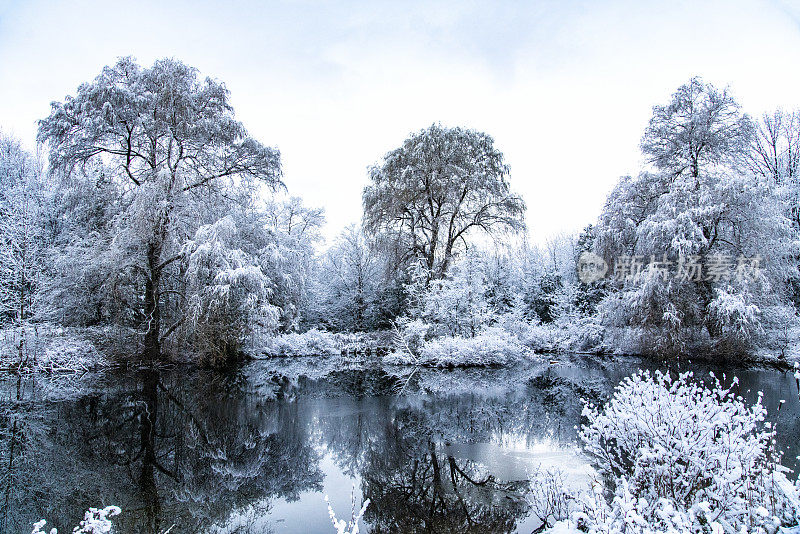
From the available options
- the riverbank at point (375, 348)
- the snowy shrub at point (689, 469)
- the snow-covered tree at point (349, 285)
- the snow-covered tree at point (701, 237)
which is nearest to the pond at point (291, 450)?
the snowy shrub at point (689, 469)

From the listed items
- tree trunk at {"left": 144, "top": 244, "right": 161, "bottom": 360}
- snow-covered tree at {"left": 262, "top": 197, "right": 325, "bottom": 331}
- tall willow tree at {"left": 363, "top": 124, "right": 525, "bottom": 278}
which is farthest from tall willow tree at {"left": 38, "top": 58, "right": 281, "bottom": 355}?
tall willow tree at {"left": 363, "top": 124, "right": 525, "bottom": 278}

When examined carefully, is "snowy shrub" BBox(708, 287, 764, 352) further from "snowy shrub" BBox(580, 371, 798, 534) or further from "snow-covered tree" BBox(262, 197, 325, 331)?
"snow-covered tree" BBox(262, 197, 325, 331)

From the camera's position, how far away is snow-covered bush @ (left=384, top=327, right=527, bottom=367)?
13.5m

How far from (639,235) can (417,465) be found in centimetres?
1347

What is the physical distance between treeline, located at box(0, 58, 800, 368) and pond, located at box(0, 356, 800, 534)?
3202mm

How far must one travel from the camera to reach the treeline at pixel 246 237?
1314 centimetres

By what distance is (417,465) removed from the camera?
16.4ft

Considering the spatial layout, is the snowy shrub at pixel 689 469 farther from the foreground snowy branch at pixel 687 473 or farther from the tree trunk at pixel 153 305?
the tree trunk at pixel 153 305

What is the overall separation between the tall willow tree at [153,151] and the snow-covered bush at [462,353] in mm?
7838

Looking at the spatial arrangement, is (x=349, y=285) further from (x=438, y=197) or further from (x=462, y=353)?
(x=462, y=353)

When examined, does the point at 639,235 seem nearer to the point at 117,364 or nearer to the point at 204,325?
the point at 204,325

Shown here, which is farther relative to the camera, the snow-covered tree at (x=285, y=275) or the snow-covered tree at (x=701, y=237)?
the snow-covered tree at (x=285, y=275)

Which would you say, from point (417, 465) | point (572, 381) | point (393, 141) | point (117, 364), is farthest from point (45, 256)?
point (572, 381)

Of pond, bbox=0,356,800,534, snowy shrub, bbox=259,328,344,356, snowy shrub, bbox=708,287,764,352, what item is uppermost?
snowy shrub, bbox=708,287,764,352
